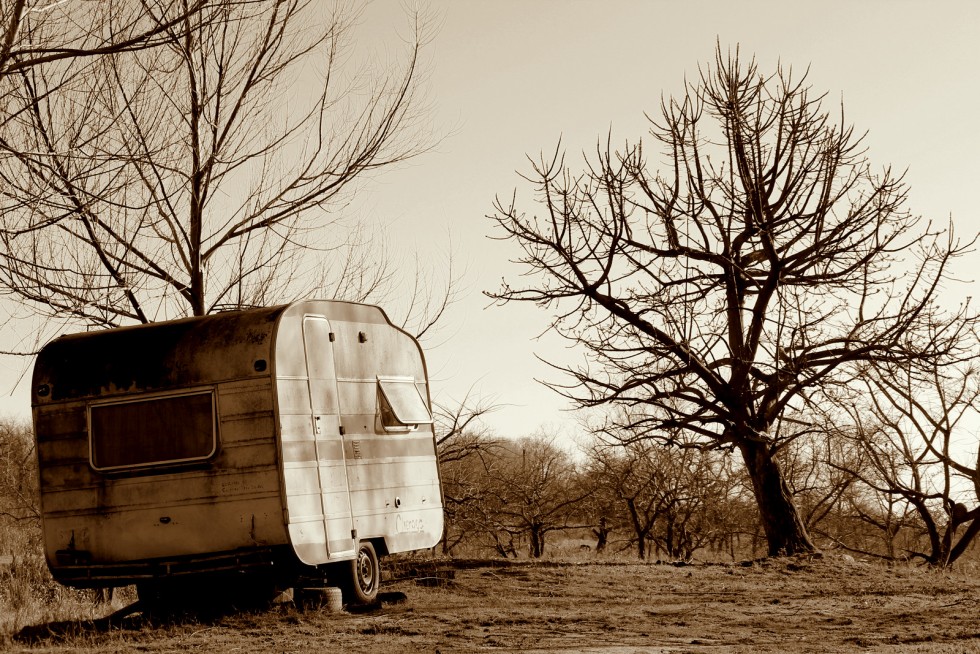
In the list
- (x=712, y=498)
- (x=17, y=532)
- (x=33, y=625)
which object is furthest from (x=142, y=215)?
(x=712, y=498)

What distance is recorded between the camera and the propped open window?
10.3 m

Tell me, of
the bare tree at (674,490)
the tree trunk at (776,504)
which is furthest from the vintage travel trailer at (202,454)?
the bare tree at (674,490)

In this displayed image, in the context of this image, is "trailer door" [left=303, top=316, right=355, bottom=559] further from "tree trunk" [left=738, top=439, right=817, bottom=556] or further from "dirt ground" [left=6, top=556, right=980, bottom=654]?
"tree trunk" [left=738, top=439, right=817, bottom=556]

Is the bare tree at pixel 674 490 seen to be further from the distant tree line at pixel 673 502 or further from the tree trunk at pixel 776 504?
the tree trunk at pixel 776 504

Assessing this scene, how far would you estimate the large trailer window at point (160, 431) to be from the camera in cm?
862

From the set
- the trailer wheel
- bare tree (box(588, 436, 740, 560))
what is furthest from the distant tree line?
the trailer wheel

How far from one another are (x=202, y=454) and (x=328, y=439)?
1.19m

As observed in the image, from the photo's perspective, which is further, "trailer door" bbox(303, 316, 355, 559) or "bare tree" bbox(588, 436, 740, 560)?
"bare tree" bbox(588, 436, 740, 560)

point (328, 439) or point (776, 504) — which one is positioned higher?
point (328, 439)

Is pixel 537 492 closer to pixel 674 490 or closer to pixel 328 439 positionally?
pixel 674 490

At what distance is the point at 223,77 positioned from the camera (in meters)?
12.5

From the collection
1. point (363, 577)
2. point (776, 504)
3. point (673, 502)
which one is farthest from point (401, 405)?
point (673, 502)

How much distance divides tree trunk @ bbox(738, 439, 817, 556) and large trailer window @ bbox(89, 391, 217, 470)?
27.7 feet

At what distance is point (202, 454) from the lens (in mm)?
8594
